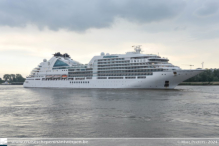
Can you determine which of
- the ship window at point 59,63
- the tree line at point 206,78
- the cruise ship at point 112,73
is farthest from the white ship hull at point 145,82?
the tree line at point 206,78

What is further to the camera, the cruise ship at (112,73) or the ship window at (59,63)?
the ship window at (59,63)

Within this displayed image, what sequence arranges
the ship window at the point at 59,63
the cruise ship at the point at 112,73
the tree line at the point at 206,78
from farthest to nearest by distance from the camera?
the tree line at the point at 206,78 → the ship window at the point at 59,63 → the cruise ship at the point at 112,73

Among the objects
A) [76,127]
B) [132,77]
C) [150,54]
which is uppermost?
[150,54]

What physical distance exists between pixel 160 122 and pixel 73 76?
82376mm

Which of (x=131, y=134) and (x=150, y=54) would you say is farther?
(x=150, y=54)

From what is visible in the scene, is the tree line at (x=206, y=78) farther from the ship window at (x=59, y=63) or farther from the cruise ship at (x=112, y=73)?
the ship window at (x=59, y=63)

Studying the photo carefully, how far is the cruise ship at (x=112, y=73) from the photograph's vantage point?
71.0m

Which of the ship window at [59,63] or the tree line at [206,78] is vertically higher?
the ship window at [59,63]

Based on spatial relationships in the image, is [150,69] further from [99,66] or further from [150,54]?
[99,66]

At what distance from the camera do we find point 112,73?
83938 millimetres

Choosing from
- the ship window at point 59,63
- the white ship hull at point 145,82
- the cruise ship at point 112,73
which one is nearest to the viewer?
the white ship hull at point 145,82

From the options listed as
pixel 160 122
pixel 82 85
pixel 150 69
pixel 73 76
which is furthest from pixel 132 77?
pixel 160 122

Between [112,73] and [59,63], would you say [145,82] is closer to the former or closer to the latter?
[112,73]

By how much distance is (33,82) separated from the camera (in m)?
113
